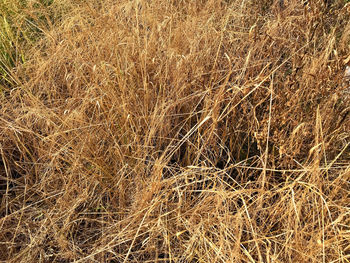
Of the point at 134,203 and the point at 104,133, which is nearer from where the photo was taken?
the point at 134,203

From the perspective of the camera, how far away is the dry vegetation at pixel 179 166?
1.18 m

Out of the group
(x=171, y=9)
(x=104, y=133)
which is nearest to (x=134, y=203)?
(x=104, y=133)

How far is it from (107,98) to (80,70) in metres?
0.25

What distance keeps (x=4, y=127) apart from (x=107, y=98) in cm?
43

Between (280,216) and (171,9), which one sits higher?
(171,9)

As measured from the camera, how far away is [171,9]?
6.63ft

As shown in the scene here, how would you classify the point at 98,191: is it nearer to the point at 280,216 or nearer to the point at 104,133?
the point at 104,133

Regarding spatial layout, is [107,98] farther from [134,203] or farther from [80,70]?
[134,203]

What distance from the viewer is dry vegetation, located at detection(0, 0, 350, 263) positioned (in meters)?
1.18

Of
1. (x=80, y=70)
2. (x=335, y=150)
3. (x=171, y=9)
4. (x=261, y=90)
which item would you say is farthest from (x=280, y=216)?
(x=171, y=9)

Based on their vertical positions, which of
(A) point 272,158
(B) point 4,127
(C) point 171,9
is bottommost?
(A) point 272,158

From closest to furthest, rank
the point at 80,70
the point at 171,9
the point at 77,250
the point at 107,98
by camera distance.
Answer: the point at 77,250, the point at 107,98, the point at 80,70, the point at 171,9

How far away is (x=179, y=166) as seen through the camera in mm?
1332

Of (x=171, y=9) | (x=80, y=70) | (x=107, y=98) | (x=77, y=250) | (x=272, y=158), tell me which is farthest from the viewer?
(x=171, y=9)
